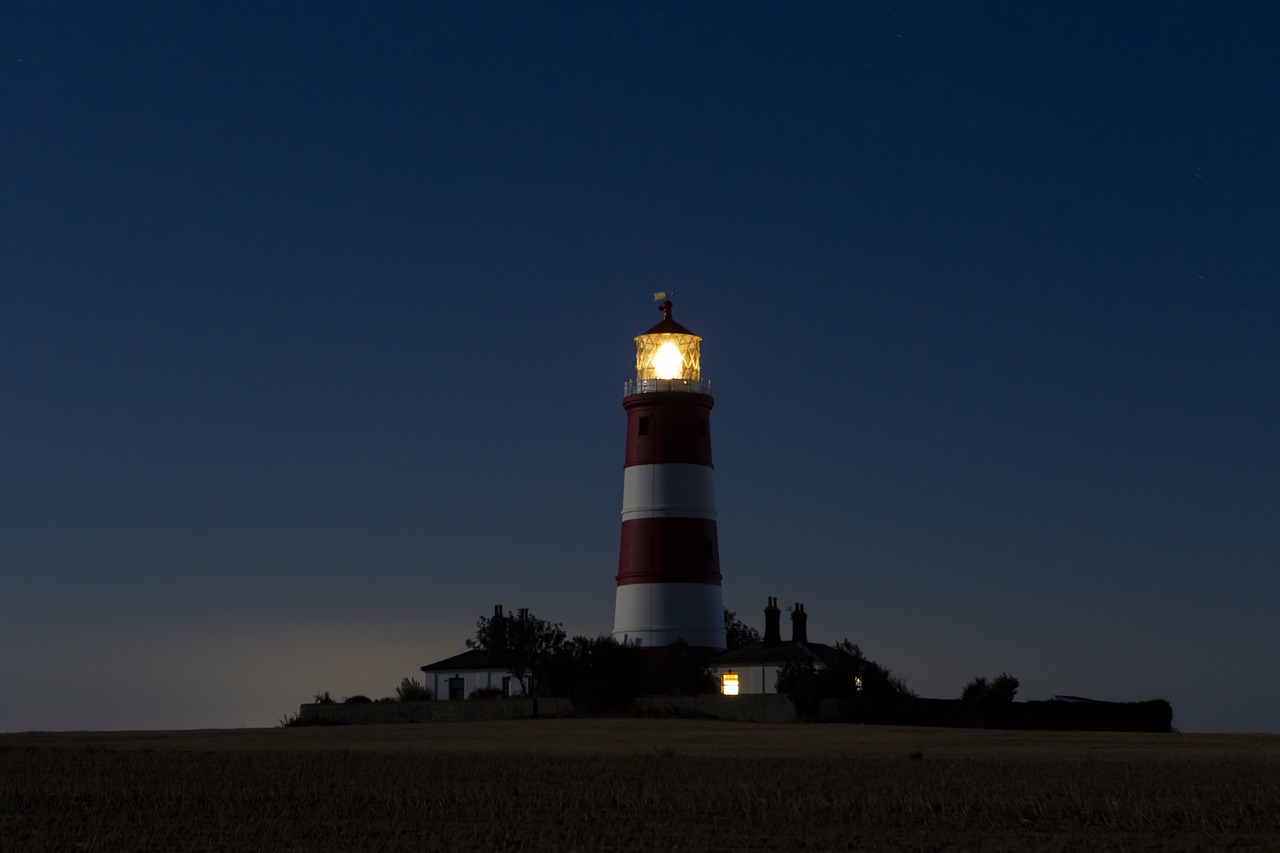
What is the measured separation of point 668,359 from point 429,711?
1543 cm

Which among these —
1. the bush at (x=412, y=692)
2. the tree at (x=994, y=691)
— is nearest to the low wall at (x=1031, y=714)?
the tree at (x=994, y=691)

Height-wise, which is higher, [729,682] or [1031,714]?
[729,682]

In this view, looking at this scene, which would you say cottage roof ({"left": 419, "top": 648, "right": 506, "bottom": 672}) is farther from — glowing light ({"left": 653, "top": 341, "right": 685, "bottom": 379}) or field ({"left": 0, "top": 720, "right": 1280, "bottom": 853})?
field ({"left": 0, "top": 720, "right": 1280, "bottom": 853})

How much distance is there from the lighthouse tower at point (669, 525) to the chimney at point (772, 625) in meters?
4.52

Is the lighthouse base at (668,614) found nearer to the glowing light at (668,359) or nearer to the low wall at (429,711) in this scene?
the low wall at (429,711)

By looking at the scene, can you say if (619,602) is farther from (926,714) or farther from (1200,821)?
(1200,821)

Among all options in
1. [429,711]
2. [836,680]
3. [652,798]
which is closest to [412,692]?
[429,711]

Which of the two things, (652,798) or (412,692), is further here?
(412,692)

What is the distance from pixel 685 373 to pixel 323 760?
26.3m

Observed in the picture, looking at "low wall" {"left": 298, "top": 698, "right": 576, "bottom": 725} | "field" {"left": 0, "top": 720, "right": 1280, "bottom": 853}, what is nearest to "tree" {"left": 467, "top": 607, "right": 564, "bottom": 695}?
"low wall" {"left": 298, "top": 698, "right": 576, "bottom": 725}

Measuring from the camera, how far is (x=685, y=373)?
185 ft

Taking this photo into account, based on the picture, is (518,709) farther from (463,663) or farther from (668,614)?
(463,663)

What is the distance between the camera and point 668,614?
178ft

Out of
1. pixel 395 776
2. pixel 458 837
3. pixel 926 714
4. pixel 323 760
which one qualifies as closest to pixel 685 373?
pixel 926 714
